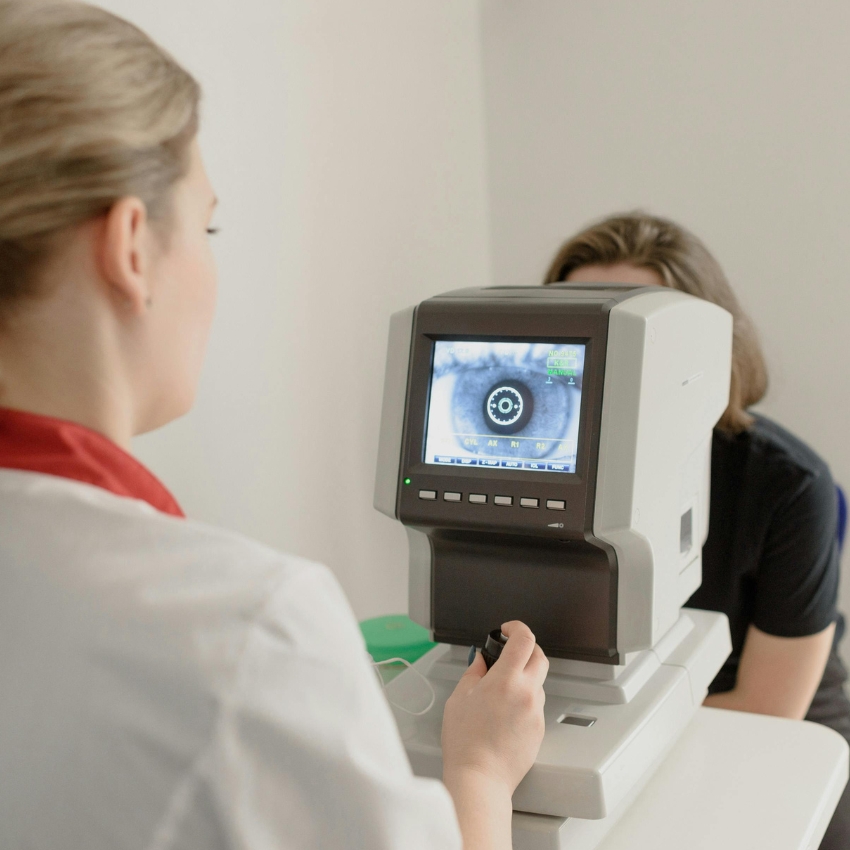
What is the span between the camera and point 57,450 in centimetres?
53

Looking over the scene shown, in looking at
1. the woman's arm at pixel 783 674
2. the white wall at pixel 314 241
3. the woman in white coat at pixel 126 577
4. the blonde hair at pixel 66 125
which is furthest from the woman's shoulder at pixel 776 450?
the blonde hair at pixel 66 125

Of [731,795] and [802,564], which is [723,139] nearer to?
[802,564]

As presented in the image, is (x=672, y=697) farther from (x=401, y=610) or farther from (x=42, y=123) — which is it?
(x=401, y=610)

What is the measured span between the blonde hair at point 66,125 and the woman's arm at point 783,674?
1.22 metres

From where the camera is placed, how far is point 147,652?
46cm

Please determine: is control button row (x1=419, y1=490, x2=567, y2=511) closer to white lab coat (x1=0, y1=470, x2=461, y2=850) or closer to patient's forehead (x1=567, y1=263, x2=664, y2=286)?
white lab coat (x1=0, y1=470, x2=461, y2=850)

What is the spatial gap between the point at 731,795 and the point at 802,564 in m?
0.61

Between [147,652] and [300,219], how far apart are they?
1.26 metres

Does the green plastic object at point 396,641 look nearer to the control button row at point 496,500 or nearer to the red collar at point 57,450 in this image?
the control button row at point 496,500

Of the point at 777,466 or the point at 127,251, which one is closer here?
the point at 127,251

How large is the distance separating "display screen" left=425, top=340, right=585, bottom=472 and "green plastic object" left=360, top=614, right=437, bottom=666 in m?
0.37

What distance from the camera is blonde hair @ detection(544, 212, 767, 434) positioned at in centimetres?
146

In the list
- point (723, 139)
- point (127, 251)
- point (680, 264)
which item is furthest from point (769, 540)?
point (127, 251)

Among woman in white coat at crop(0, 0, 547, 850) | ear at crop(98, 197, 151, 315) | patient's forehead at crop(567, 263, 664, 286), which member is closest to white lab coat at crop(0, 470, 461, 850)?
woman in white coat at crop(0, 0, 547, 850)
